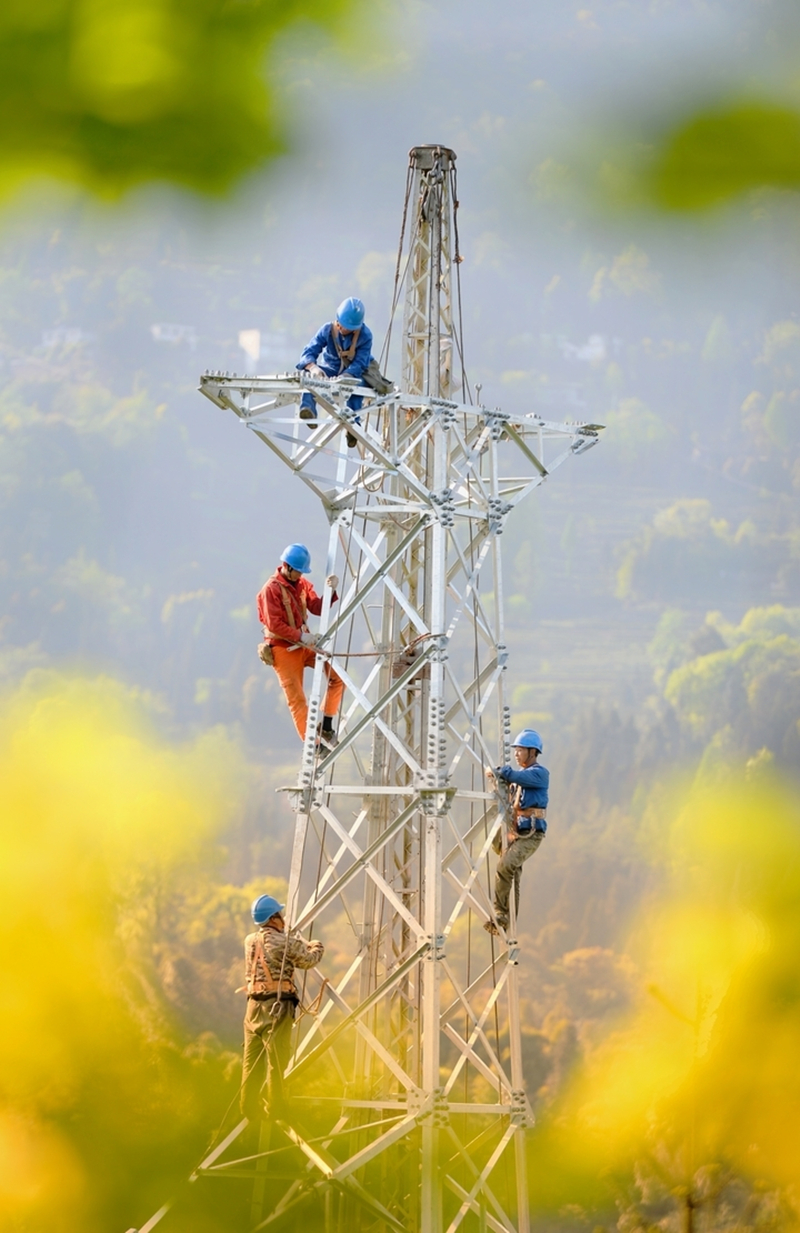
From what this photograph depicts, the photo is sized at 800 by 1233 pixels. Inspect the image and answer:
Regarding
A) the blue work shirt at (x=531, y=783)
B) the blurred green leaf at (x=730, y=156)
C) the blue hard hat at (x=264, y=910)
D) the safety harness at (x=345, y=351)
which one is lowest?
the blue hard hat at (x=264, y=910)

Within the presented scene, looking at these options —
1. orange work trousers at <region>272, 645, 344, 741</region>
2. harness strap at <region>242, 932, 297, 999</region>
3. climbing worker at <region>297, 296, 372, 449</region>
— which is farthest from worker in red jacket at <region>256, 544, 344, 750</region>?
harness strap at <region>242, 932, 297, 999</region>

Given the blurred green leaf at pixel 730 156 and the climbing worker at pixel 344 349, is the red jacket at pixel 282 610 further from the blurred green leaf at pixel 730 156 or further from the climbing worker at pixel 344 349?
the blurred green leaf at pixel 730 156

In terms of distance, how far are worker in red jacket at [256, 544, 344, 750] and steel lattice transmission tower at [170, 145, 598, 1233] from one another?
193 mm

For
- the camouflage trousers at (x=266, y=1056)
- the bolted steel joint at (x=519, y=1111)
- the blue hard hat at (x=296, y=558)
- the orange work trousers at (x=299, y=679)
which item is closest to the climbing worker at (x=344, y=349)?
the blue hard hat at (x=296, y=558)

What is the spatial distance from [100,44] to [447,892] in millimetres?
13167

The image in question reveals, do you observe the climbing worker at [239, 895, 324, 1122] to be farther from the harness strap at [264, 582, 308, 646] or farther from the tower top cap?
the tower top cap

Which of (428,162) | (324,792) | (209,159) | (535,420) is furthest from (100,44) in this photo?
(324,792)

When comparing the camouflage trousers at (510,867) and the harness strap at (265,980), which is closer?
the harness strap at (265,980)

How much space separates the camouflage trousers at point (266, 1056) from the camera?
10109 millimetres

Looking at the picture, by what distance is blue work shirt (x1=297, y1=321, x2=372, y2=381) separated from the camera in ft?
36.7

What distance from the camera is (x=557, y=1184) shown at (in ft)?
54.3

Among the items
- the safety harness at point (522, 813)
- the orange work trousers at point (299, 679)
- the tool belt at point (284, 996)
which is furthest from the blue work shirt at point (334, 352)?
the tool belt at point (284, 996)

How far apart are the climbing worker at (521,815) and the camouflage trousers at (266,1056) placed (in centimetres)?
210

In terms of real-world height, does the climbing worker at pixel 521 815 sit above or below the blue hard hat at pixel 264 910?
above
